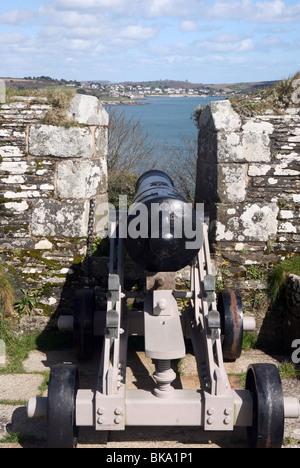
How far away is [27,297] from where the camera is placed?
584 centimetres

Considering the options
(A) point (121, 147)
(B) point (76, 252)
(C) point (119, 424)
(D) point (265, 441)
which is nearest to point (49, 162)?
(B) point (76, 252)

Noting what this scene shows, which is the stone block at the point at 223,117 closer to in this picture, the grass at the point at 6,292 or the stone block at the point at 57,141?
the stone block at the point at 57,141

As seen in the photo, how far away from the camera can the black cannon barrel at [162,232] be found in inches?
146

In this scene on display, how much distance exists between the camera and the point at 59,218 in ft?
18.9

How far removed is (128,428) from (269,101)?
360cm

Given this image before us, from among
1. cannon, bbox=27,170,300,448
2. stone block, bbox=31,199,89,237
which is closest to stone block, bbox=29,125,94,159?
stone block, bbox=31,199,89,237

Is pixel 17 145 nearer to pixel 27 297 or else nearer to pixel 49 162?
pixel 49 162

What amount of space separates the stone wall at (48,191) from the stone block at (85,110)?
1 centimetres

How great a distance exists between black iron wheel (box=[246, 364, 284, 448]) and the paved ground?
0.84 feet

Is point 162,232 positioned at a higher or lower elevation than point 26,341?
higher

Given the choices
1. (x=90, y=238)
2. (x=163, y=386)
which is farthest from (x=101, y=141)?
(x=163, y=386)

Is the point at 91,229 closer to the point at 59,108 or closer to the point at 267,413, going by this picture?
the point at 59,108

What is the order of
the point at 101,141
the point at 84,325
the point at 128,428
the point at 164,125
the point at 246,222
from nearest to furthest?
the point at 128,428
the point at 84,325
the point at 246,222
the point at 101,141
the point at 164,125
